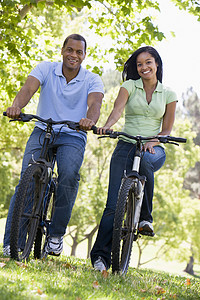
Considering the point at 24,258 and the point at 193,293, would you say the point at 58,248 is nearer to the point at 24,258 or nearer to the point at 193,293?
the point at 24,258

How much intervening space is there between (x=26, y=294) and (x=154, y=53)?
328 cm

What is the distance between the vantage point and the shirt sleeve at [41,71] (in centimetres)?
512

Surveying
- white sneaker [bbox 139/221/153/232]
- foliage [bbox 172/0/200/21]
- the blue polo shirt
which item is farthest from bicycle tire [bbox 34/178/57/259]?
foliage [bbox 172/0/200/21]

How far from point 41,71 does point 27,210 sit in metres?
1.61

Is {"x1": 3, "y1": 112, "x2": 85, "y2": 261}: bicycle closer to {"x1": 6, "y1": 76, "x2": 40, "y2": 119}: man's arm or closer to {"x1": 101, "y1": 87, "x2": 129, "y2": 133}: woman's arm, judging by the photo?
{"x1": 6, "y1": 76, "x2": 40, "y2": 119}: man's arm

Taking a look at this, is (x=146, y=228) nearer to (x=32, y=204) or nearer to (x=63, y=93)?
(x=32, y=204)

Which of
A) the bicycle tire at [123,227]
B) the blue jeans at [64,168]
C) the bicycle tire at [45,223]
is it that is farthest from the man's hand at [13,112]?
the bicycle tire at [123,227]

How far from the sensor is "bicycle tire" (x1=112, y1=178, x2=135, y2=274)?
437 centimetres

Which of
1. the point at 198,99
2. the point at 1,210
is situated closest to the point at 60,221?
the point at 1,210

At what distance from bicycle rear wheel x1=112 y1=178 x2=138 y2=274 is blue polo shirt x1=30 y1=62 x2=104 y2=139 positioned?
0.86 meters

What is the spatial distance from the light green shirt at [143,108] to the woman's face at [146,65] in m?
0.13

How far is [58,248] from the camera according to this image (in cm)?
488

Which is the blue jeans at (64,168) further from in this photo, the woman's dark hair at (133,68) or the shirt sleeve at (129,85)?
the woman's dark hair at (133,68)

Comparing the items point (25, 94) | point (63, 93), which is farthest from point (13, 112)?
point (63, 93)
